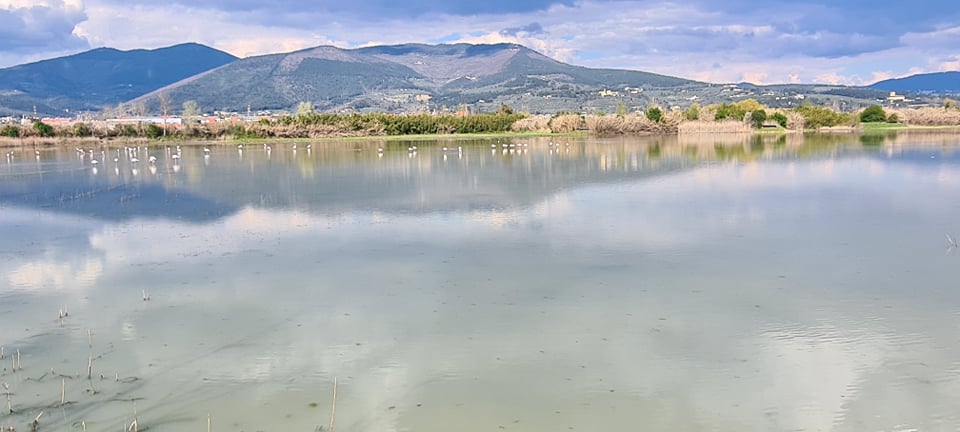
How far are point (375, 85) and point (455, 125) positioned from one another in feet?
414

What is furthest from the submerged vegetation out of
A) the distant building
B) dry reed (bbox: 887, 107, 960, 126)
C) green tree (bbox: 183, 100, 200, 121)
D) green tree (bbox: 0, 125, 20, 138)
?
the distant building

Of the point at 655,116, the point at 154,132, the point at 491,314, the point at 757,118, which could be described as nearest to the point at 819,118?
the point at 757,118

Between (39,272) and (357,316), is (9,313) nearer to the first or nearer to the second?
(39,272)

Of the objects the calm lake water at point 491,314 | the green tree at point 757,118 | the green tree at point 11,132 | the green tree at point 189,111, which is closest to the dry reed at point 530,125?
the green tree at point 757,118

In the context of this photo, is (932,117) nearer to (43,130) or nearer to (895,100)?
(895,100)

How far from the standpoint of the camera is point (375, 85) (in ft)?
564

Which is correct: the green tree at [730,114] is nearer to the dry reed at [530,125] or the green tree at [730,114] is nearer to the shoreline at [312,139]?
the shoreline at [312,139]

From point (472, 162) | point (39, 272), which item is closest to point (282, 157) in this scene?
point (472, 162)

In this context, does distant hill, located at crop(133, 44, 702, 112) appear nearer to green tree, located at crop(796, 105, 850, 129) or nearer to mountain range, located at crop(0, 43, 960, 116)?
mountain range, located at crop(0, 43, 960, 116)

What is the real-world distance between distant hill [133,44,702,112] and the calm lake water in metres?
97.9

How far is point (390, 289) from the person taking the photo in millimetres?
7391

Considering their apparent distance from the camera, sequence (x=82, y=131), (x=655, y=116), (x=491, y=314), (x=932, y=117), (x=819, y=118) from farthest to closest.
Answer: (x=932, y=117) < (x=819, y=118) < (x=655, y=116) < (x=82, y=131) < (x=491, y=314)

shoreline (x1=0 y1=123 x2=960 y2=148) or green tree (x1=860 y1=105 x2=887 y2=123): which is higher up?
green tree (x1=860 y1=105 x2=887 y2=123)

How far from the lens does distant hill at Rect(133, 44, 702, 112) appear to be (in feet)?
430
